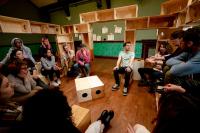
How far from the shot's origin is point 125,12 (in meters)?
3.48

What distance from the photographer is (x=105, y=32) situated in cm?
599

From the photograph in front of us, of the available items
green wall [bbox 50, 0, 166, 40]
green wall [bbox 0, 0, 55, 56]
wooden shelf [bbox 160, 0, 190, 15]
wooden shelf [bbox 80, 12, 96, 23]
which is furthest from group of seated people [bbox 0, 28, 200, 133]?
green wall [bbox 0, 0, 55, 56]

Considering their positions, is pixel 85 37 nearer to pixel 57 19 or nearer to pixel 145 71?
pixel 145 71

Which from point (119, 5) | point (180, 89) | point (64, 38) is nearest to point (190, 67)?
point (180, 89)

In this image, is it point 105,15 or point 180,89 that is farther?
point 105,15

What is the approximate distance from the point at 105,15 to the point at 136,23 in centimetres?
103

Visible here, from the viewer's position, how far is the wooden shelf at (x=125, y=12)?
3.36 meters

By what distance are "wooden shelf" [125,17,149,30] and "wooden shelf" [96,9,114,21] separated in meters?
0.55

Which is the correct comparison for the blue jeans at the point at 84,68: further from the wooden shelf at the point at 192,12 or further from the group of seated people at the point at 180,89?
the wooden shelf at the point at 192,12

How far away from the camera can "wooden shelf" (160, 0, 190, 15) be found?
8.30 feet

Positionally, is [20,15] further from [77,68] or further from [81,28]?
[77,68]

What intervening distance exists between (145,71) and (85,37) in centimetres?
253

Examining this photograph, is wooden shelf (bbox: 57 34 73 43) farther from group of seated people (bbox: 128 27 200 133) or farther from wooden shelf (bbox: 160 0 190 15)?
wooden shelf (bbox: 160 0 190 15)

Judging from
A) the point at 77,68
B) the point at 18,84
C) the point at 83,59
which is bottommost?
Result: the point at 77,68
